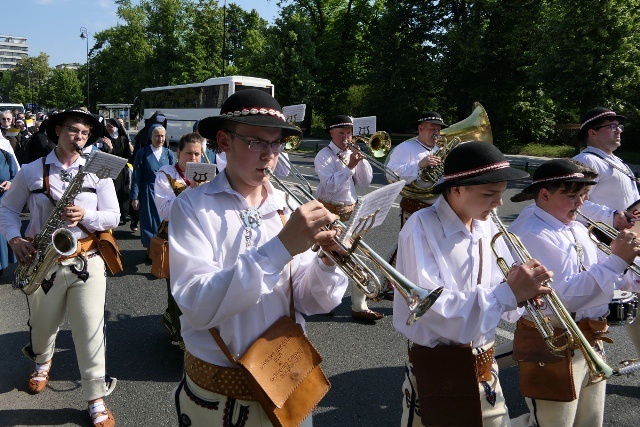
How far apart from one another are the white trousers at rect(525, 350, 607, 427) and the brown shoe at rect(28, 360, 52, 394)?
3.50 m

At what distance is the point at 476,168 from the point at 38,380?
3.66 metres

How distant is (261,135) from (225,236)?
415 mm

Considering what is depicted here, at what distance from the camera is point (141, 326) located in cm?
568

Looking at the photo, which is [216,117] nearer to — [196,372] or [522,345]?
[196,372]

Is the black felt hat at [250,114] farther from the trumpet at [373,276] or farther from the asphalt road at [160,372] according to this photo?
the asphalt road at [160,372]

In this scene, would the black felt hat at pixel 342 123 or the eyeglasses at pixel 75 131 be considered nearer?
the eyeglasses at pixel 75 131

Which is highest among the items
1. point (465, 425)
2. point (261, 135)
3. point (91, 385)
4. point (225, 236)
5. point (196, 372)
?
point (261, 135)

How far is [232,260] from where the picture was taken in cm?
214

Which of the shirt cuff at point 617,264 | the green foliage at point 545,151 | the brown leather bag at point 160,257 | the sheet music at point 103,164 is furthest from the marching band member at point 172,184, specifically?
the green foliage at point 545,151

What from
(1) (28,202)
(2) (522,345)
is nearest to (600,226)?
(2) (522,345)

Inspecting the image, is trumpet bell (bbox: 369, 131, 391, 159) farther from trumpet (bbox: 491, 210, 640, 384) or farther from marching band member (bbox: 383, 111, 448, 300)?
trumpet (bbox: 491, 210, 640, 384)

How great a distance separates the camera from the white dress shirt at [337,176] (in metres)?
6.50

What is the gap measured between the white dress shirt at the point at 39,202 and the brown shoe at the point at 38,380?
1122 mm

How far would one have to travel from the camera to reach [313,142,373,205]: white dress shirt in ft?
21.3
